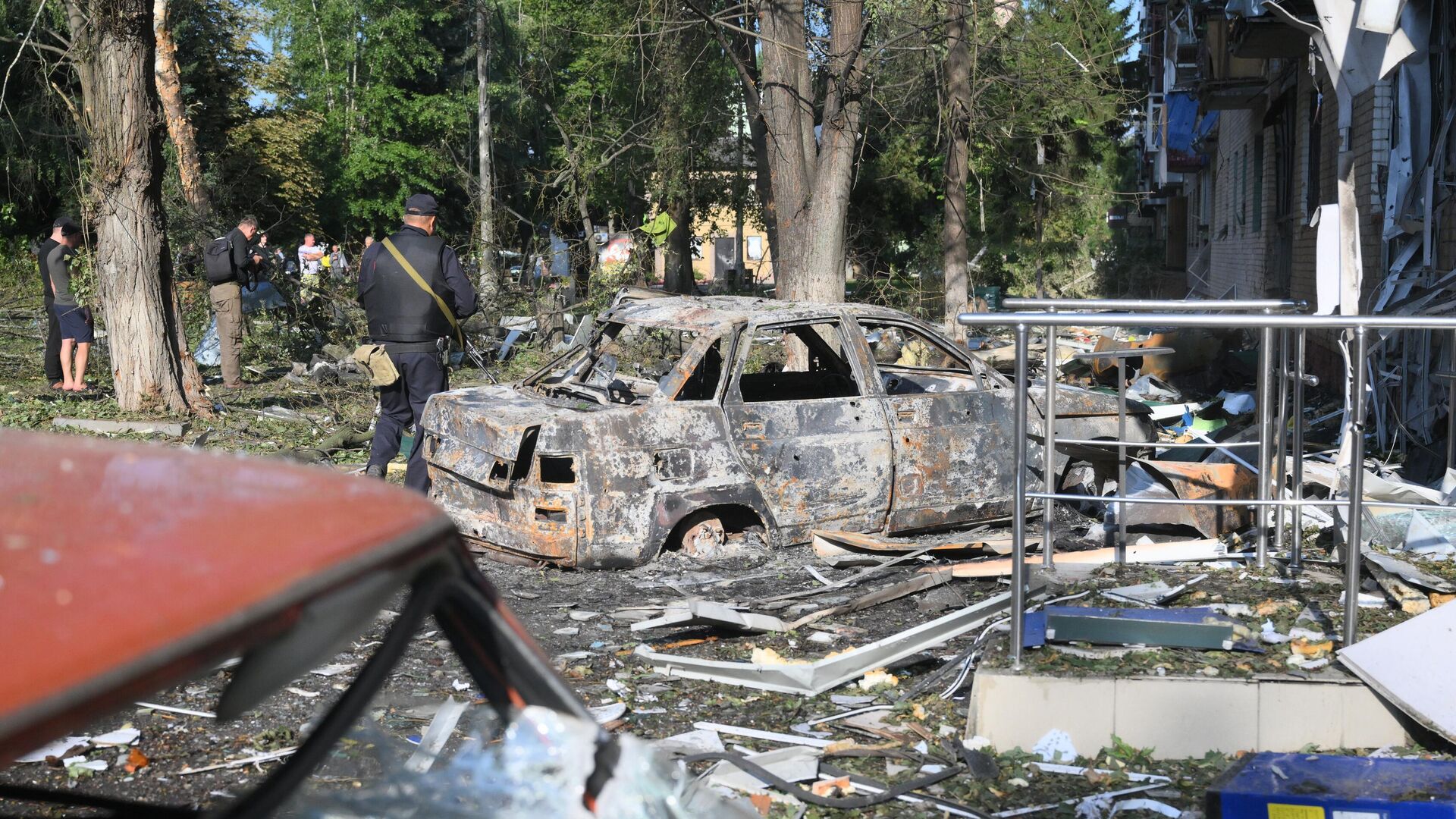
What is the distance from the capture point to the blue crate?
10.8 feet

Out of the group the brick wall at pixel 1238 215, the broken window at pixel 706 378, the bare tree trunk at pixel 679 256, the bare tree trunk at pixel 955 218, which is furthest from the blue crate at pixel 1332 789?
the bare tree trunk at pixel 679 256

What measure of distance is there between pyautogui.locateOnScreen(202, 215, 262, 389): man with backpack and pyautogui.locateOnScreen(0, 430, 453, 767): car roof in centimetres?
1237

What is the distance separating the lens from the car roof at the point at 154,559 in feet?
4.00

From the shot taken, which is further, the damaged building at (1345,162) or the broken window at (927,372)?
the broken window at (927,372)

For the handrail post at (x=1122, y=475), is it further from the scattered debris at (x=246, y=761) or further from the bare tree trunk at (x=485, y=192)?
the bare tree trunk at (x=485, y=192)

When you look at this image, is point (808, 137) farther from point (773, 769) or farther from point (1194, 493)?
point (773, 769)

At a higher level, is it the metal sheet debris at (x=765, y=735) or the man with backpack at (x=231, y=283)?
the man with backpack at (x=231, y=283)

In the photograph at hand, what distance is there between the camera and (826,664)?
4.79 metres

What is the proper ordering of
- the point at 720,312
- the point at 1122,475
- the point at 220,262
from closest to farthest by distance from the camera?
the point at 1122,475 < the point at 720,312 < the point at 220,262

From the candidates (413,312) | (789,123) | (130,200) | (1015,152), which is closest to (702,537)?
(413,312)

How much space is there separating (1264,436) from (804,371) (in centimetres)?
367

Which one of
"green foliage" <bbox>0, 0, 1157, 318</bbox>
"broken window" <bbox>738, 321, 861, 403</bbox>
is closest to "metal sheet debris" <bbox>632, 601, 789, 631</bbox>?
"broken window" <bbox>738, 321, 861, 403</bbox>

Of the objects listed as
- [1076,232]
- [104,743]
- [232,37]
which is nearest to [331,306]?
[104,743]

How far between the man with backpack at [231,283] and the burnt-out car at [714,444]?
7120 millimetres
